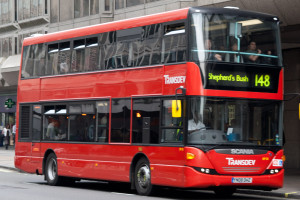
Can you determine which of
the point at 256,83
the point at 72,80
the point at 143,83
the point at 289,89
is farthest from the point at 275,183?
the point at 289,89

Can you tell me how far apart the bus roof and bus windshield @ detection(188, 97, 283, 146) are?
2.08m

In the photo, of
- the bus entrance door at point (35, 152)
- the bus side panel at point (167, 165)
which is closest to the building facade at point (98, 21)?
the bus side panel at point (167, 165)

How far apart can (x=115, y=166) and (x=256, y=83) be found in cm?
421

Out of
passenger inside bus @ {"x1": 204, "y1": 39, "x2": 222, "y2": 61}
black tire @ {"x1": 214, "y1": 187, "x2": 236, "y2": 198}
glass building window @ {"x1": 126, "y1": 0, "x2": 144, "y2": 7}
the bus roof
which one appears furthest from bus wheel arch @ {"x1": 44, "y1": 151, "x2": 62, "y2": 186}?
glass building window @ {"x1": 126, "y1": 0, "x2": 144, "y2": 7}

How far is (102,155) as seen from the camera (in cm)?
1795

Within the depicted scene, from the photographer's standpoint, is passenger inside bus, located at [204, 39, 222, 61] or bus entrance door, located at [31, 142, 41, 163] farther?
bus entrance door, located at [31, 142, 41, 163]

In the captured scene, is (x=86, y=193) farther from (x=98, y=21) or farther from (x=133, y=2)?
(x=98, y=21)

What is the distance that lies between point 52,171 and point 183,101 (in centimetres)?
670

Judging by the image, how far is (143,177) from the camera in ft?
→ 54.2

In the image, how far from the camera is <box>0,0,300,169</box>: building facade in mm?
22453

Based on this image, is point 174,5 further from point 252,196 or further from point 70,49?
point 252,196

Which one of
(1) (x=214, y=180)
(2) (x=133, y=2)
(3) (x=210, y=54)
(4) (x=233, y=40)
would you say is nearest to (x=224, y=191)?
(1) (x=214, y=180)

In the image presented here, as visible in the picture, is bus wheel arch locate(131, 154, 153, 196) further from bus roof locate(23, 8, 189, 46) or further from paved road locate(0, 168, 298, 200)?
bus roof locate(23, 8, 189, 46)

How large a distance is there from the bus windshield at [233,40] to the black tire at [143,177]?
2.96 metres
